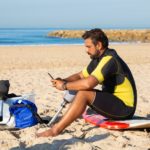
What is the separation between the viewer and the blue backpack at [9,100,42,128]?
5.40 meters

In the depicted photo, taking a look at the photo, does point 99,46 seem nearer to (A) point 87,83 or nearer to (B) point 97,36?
(B) point 97,36

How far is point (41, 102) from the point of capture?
24.3ft

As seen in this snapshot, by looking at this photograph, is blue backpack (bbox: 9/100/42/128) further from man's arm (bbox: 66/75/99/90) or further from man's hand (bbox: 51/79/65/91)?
man's arm (bbox: 66/75/99/90)

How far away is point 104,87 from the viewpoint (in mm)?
5305

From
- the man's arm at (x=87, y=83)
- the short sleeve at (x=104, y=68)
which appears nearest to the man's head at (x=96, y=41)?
the short sleeve at (x=104, y=68)

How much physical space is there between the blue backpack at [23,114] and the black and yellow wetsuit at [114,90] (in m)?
0.88

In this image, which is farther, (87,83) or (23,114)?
(23,114)

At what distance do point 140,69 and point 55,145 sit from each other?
9.29 metres

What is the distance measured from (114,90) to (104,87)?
0.52 feet

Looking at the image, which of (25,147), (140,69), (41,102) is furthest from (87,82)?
(140,69)

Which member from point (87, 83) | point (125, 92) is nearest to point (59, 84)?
point (87, 83)

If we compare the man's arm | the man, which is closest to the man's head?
the man

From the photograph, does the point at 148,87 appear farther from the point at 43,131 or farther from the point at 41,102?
the point at 43,131

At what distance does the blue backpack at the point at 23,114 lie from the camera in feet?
17.7
